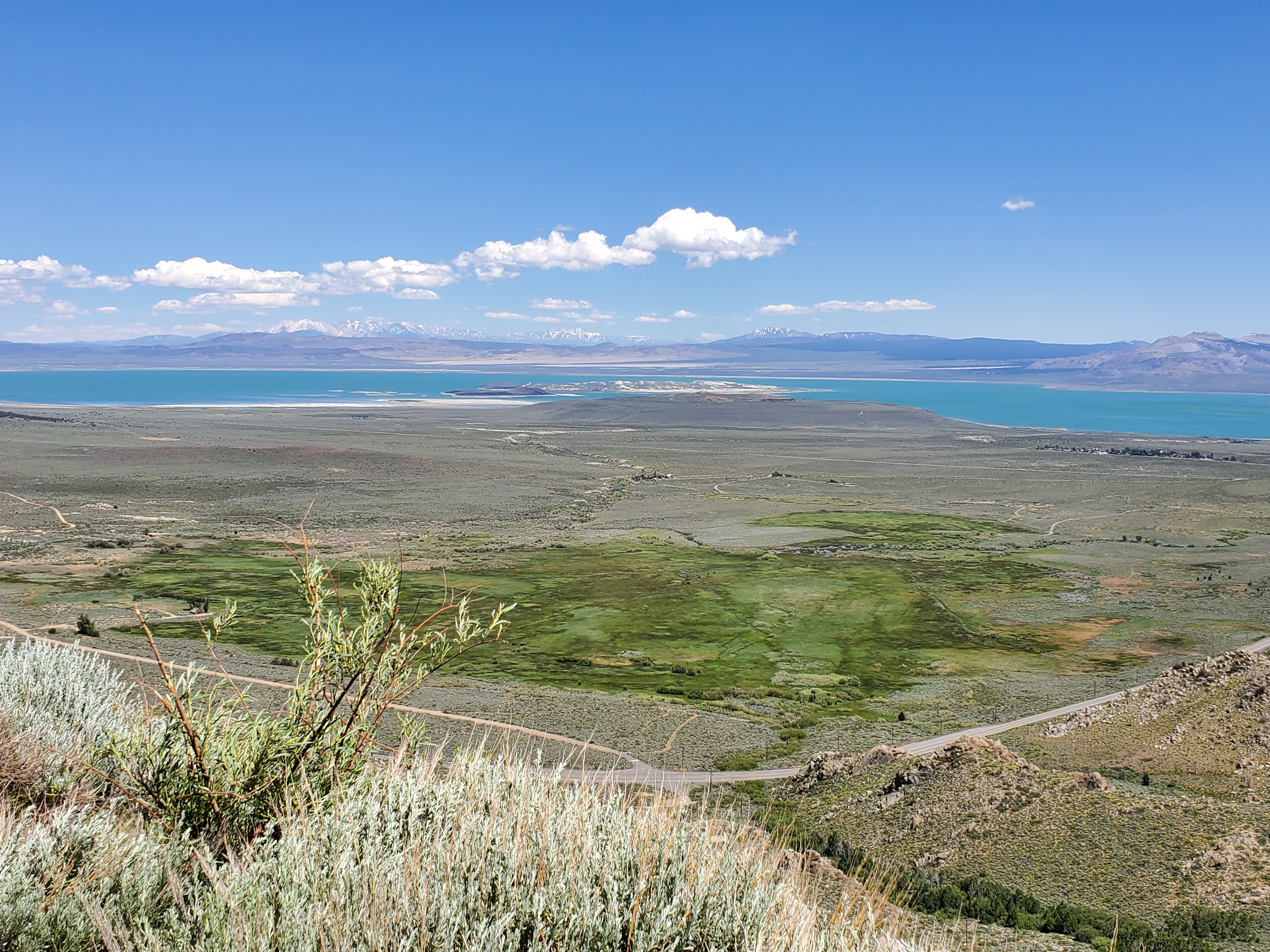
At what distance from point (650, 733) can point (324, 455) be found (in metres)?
86.9

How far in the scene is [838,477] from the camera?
348ft

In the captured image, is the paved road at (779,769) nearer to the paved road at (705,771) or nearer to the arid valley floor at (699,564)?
the paved road at (705,771)

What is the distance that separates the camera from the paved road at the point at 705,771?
2206cm

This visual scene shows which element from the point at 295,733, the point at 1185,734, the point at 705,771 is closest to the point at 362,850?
the point at 295,733

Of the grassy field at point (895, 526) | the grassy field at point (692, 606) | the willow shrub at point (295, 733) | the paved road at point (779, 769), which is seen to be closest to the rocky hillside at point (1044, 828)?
the paved road at point (779, 769)

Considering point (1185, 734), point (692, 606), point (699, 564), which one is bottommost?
point (692, 606)

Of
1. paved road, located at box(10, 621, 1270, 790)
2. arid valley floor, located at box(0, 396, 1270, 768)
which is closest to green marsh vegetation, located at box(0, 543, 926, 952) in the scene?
arid valley floor, located at box(0, 396, 1270, 768)

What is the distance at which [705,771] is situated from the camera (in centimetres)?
2541

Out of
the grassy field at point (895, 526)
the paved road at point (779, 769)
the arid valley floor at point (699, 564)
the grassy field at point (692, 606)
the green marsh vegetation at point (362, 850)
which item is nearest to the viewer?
the green marsh vegetation at point (362, 850)

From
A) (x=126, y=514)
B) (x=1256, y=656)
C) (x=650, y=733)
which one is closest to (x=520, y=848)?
(x=650, y=733)

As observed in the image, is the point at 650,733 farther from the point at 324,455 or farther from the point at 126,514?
the point at 324,455

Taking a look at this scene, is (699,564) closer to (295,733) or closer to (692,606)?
(692,606)

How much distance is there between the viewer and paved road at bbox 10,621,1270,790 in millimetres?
22062

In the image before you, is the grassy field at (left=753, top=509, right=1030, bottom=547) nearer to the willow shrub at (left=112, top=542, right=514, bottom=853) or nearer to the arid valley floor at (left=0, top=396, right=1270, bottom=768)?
the arid valley floor at (left=0, top=396, right=1270, bottom=768)
